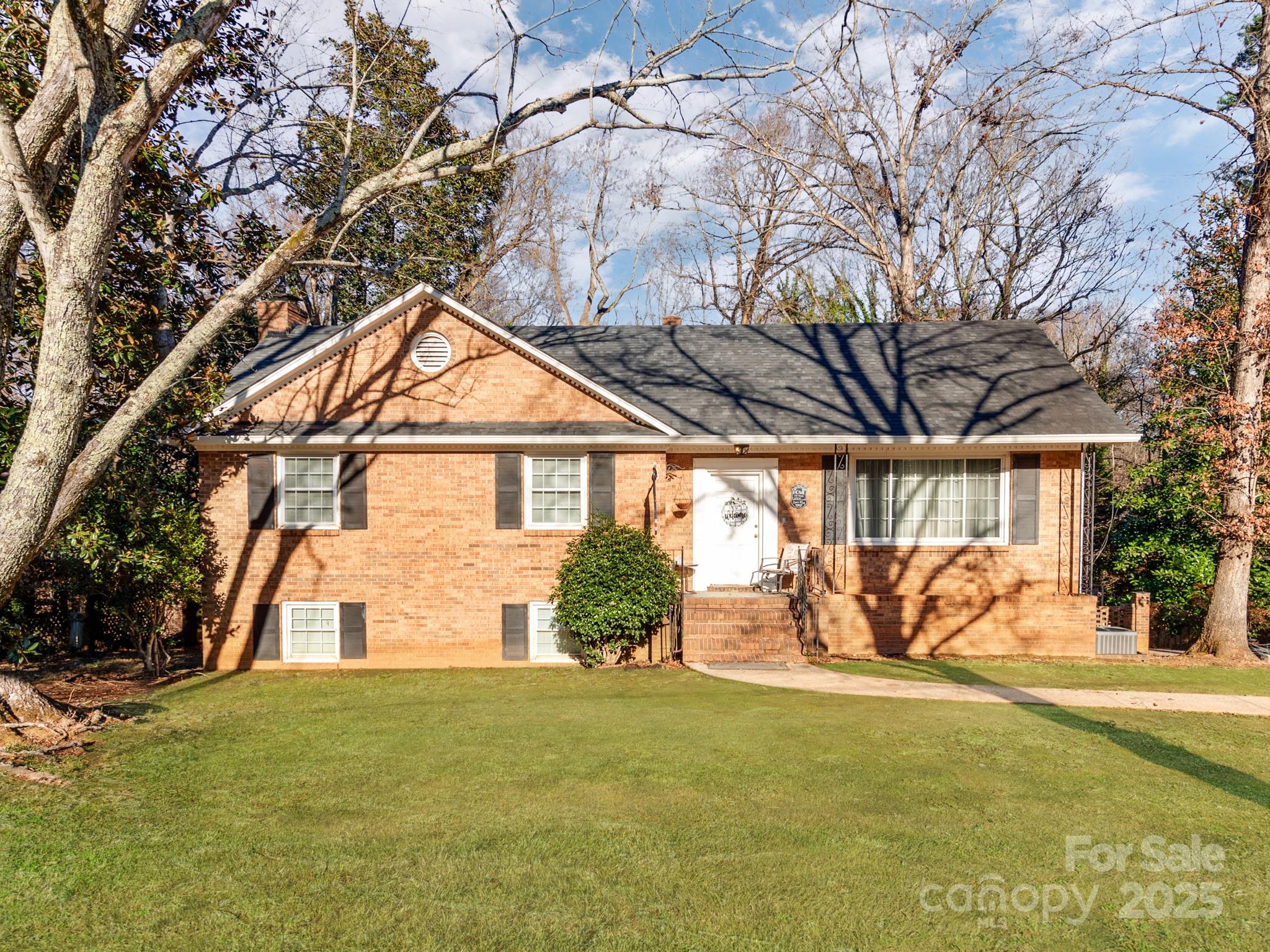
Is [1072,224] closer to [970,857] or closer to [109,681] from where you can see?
[970,857]

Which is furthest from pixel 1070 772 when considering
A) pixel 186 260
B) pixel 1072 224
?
pixel 1072 224

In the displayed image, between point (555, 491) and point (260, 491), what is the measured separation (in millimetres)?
4693

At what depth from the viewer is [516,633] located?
12195 millimetres

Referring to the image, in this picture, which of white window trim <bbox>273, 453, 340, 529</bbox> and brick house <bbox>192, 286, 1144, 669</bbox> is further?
white window trim <bbox>273, 453, 340, 529</bbox>

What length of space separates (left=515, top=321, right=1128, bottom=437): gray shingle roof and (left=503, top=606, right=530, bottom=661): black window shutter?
12.9 feet

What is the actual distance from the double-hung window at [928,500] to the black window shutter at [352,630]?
8.40m

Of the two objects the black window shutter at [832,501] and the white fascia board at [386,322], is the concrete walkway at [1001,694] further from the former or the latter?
the white fascia board at [386,322]

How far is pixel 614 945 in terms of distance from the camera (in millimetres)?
3936

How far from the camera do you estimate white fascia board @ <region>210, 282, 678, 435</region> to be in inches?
458

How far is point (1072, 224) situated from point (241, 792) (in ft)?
86.3

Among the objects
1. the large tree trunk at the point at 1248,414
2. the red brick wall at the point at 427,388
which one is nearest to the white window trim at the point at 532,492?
the red brick wall at the point at 427,388

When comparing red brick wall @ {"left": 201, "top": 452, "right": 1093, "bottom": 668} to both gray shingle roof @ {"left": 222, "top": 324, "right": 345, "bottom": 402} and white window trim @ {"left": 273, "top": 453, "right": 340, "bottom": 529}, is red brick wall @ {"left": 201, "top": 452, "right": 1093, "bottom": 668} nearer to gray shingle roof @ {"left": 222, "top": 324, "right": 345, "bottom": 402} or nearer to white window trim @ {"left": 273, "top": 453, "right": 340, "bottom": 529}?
white window trim @ {"left": 273, "top": 453, "right": 340, "bottom": 529}

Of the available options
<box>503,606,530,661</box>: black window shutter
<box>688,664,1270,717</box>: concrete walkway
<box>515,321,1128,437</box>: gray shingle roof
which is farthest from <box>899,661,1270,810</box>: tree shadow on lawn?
<box>503,606,530,661</box>: black window shutter

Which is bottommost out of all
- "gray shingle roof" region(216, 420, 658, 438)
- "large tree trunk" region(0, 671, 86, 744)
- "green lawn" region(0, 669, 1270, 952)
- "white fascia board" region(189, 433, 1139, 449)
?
"green lawn" region(0, 669, 1270, 952)
